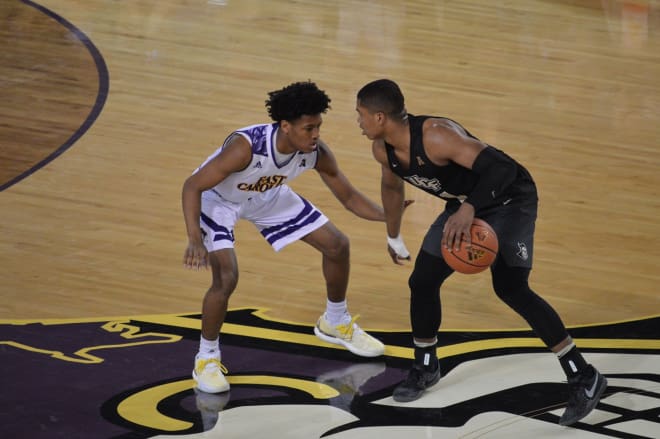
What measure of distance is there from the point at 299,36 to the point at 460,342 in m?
6.35

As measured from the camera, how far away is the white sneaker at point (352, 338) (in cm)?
605

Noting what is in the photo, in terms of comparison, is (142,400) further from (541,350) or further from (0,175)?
(0,175)

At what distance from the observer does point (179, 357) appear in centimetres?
595

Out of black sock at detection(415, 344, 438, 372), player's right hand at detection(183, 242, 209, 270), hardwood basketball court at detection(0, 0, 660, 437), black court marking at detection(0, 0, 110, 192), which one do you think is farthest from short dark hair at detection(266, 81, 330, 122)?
black court marking at detection(0, 0, 110, 192)

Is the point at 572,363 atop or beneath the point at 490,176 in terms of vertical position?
beneath

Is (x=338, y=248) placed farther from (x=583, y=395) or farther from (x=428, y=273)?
(x=583, y=395)

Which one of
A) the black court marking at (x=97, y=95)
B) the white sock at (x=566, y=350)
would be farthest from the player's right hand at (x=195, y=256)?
the black court marking at (x=97, y=95)

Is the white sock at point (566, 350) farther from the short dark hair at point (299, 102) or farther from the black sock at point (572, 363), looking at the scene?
the short dark hair at point (299, 102)

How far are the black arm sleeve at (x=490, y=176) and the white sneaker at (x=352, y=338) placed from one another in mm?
1286

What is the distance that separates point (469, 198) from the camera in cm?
509

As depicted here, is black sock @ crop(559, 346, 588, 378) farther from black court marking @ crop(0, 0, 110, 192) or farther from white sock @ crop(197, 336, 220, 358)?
black court marking @ crop(0, 0, 110, 192)

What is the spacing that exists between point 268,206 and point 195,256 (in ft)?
2.40

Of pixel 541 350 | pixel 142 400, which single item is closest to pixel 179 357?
pixel 142 400

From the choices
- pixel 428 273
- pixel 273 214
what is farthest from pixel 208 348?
pixel 428 273
